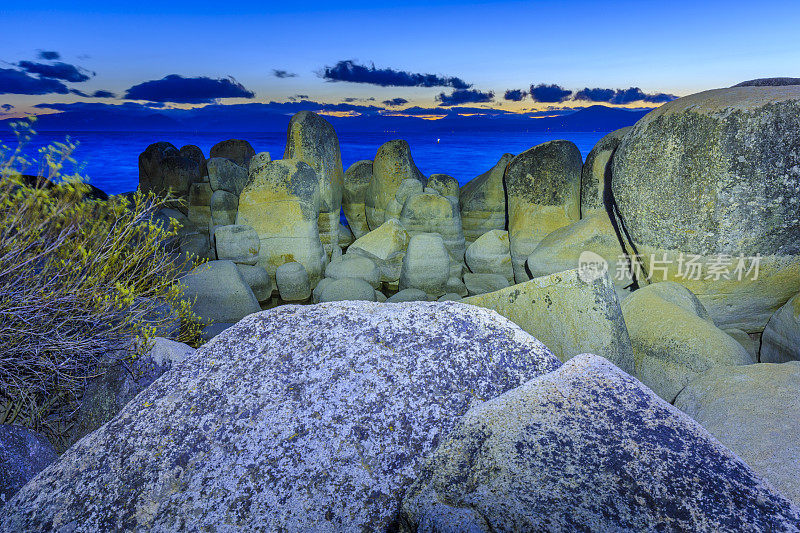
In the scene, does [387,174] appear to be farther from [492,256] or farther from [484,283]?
[484,283]

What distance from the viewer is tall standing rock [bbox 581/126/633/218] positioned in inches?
281

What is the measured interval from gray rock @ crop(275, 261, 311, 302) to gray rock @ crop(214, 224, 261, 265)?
565 millimetres

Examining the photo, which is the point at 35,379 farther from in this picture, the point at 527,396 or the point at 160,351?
the point at 527,396

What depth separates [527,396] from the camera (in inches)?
52.3

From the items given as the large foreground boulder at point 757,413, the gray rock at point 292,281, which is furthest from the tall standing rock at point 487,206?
the large foreground boulder at point 757,413

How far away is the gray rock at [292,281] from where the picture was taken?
746 cm

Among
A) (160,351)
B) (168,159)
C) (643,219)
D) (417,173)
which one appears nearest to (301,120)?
(417,173)

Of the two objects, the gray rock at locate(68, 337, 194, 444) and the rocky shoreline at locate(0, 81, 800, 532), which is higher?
the rocky shoreline at locate(0, 81, 800, 532)

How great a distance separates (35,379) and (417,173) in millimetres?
9610

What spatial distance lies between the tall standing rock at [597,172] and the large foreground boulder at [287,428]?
6.18m

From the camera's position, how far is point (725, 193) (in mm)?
4160

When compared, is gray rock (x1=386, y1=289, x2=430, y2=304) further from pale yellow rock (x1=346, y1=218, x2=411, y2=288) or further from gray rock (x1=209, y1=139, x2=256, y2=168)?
gray rock (x1=209, y1=139, x2=256, y2=168)

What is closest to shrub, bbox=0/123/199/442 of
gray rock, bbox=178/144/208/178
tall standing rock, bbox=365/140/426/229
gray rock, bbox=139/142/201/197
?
tall standing rock, bbox=365/140/426/229

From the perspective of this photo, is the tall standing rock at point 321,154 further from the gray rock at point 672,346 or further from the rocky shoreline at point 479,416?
the rocky shoreline at point 479,416
